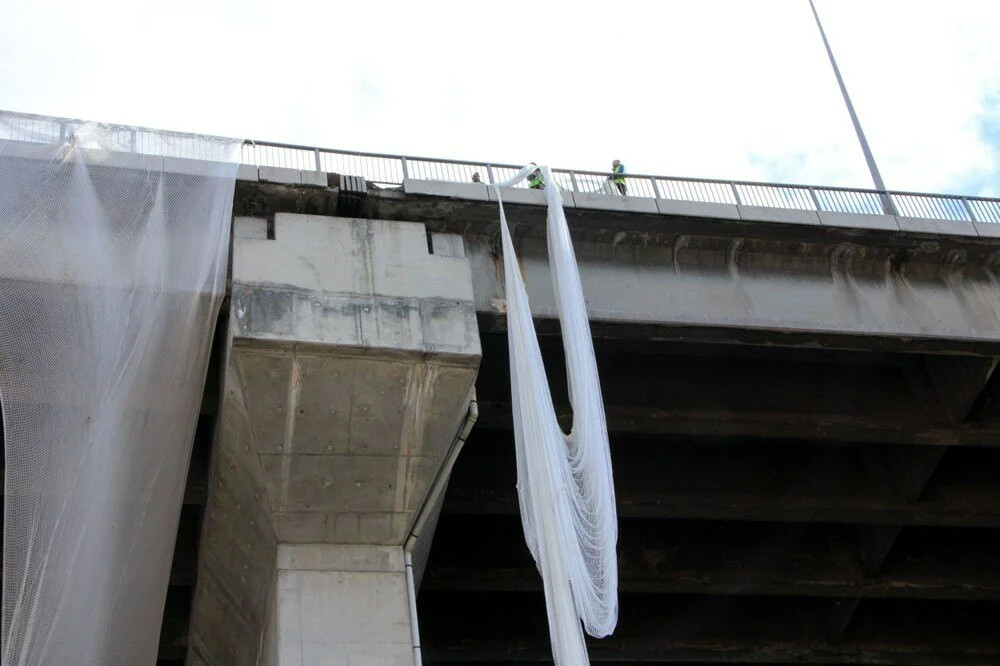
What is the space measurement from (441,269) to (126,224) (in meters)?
2.86

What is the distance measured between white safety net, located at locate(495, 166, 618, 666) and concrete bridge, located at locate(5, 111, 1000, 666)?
0.70 meters

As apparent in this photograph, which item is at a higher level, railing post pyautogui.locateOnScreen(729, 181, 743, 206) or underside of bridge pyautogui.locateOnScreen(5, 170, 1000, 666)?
railing post pyautogui.locateOnScreen(729, 181, 743, 206)

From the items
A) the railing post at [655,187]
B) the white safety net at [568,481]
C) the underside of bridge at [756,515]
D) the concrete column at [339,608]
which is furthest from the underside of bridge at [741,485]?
the concrete column at [339,608]

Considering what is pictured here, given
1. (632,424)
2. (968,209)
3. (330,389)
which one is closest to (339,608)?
(330,389)

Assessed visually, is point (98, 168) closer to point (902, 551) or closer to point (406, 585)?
point (406, 585)

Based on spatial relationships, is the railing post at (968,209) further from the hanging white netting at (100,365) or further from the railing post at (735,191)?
the hanging white netting at (100,365)

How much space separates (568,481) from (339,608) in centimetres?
242

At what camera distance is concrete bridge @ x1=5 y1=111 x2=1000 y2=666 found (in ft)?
37.4

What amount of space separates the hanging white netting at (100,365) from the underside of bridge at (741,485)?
0.72 m

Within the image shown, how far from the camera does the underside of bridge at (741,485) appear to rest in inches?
531

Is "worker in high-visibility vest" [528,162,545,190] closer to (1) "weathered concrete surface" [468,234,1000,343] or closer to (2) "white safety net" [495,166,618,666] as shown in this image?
(1) "weathered concrete surface" [468,234,1000,343]

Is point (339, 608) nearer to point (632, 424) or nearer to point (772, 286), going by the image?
point (632, 424)

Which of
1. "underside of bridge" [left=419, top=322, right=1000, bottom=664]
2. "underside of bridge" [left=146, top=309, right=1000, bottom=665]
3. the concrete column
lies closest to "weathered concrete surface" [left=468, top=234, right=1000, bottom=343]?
"underside of bridge" [left=146, top=309, right=1000, bottom=665]

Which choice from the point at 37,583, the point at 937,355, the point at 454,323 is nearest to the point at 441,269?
the point at 454,323
